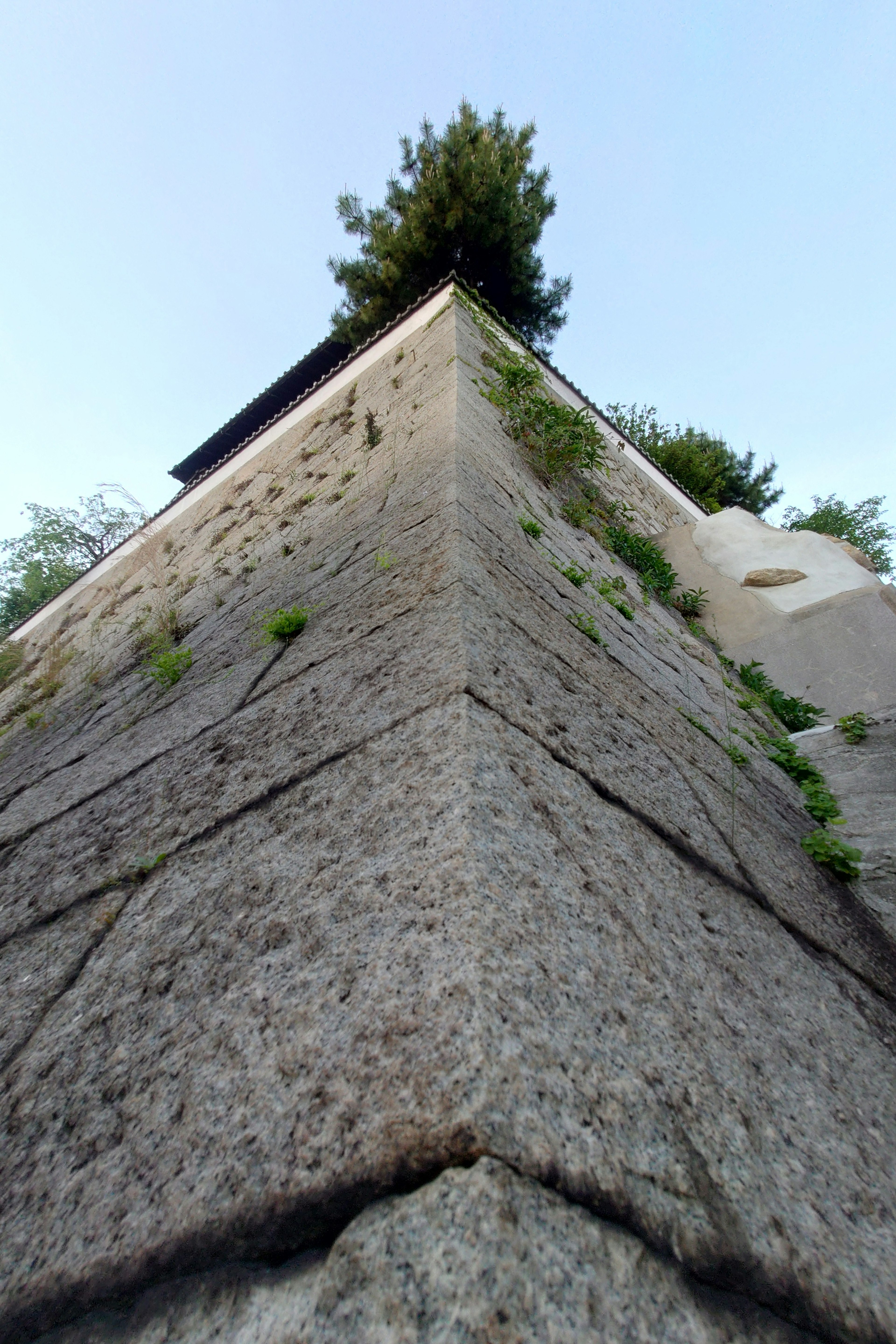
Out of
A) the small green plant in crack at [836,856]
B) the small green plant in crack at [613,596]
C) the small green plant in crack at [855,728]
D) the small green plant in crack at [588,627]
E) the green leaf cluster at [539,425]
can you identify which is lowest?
the small green plant in crack at [836,856]

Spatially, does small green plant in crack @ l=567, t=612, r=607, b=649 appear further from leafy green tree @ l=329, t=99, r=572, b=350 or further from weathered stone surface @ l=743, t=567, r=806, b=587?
leafy green tree @ l=329, t=99, r=572, b=350

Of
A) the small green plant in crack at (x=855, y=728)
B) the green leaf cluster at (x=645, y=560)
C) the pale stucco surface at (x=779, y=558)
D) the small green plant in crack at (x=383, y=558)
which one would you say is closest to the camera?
the small green plant in crack at (x=383, y=558)

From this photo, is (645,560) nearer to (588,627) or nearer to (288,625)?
(588,627)

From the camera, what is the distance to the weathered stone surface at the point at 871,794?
1.86 m

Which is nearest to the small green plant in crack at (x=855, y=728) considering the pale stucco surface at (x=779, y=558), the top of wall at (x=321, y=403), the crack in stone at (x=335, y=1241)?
the pale stucco surface at (x=779, y=558)

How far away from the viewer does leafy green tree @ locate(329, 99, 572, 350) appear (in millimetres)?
6469

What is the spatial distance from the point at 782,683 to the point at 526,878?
339 centimetres

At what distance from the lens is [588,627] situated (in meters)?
2.22

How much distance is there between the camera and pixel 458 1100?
66cm

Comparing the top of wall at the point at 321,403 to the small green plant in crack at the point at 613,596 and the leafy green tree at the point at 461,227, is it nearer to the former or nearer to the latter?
the leafy green tree at the point at 461,227

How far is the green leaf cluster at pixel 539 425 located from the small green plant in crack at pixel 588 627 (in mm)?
1540

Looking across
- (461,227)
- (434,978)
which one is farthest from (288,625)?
(461,227)

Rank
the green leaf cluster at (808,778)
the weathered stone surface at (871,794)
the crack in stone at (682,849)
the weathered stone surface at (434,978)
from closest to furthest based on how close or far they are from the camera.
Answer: the weathered stone surface at (434,978) → the crack in stone at (682,849) → the weathered stone surface at (871,794) → the green leaf cluster at (808,778)

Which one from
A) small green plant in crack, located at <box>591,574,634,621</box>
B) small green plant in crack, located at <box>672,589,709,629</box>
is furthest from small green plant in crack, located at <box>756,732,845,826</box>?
small green plant in crack, located at <box>672,589,709,629</box>
